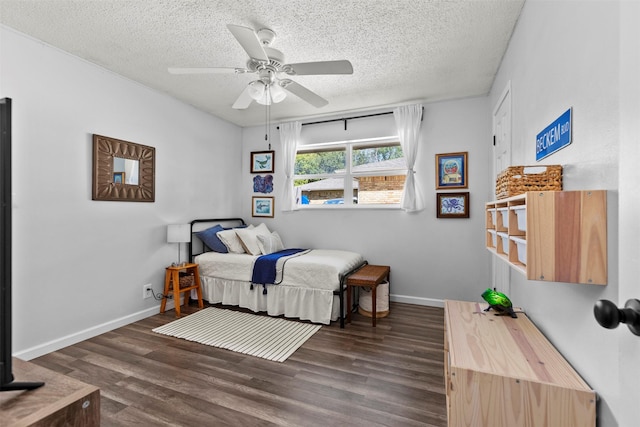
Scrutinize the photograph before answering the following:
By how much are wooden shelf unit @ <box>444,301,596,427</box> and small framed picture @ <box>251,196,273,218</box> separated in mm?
3670

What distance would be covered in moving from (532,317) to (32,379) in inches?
96.1

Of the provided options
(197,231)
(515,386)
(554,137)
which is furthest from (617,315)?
(197,231)

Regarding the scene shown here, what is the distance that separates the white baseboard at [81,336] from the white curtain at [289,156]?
2194 mm

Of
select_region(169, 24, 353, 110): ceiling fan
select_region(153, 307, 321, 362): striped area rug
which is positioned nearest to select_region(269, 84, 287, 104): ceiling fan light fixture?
select_region(169, 24, 353, 110): ceiling fan

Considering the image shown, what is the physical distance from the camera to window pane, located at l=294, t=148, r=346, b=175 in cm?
442

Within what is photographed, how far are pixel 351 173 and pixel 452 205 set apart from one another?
1412 millimetres

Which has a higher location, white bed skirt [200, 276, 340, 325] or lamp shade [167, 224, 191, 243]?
lamp shade [167, 224, 191, 243]

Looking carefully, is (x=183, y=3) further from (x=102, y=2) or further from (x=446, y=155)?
(x=446, y=155)

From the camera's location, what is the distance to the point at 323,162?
452 cm

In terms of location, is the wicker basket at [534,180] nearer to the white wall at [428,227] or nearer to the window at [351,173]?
the white wall at [428,227]

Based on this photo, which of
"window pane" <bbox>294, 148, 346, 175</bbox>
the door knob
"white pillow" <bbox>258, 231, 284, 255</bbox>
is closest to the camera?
the door knob

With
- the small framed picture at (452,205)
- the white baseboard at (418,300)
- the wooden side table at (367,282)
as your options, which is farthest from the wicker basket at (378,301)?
the small framed picture at (452,205)

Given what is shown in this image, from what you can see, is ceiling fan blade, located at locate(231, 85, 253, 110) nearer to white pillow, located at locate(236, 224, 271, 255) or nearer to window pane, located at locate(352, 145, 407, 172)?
white pillow, located at locate(236, 224, 271, 255)

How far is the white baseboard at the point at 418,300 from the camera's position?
384 centimetres
